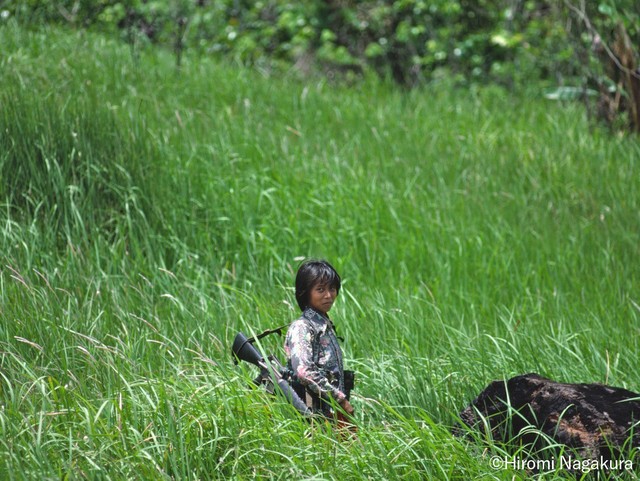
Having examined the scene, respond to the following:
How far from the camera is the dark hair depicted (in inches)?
127

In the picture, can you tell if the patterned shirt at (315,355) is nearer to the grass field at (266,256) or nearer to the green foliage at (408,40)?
the grass field at (266,256)

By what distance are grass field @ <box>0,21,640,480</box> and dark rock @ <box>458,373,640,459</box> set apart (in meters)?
0.16

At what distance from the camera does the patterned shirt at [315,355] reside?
308cm

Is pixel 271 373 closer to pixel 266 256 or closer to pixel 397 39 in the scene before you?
pixel 266 256

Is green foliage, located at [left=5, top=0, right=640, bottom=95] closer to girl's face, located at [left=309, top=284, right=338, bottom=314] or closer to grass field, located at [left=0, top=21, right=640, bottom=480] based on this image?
grass field, located at [left=0, top=21, right=640, bottom=480]

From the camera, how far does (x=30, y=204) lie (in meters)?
5.17

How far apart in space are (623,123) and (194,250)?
15.2ft

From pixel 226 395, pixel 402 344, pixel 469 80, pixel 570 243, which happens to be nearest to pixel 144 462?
pixel 226 395

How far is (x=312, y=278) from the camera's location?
3.22m

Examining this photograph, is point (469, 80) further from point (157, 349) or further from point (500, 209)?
point (157, 349)

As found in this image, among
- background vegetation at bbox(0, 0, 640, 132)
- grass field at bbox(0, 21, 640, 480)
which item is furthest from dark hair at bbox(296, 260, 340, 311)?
background vegetation at bbox(0, 0, 640, 132)

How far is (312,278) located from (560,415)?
1.05m

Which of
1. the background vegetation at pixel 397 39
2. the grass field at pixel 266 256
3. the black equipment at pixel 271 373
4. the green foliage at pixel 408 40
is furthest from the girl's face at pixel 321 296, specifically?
the green foliage at pixel 408 40

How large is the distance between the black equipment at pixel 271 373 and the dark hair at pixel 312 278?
0.86ft
